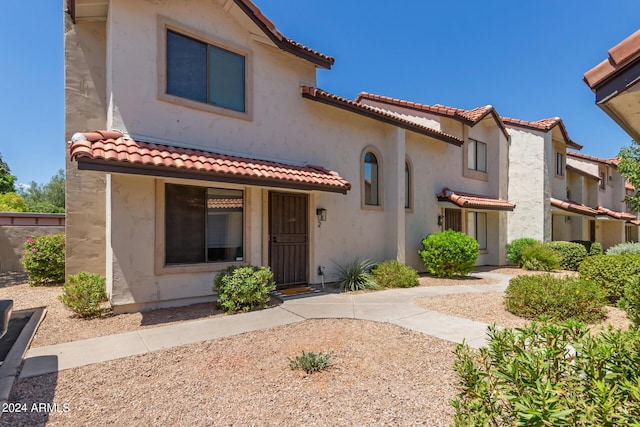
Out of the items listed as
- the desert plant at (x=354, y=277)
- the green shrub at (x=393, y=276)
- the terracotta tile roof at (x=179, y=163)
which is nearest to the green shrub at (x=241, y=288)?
the terracotta tile roof at (x=179, y=163)

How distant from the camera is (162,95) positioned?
7.98 metres

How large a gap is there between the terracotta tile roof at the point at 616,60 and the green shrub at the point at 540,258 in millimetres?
15090

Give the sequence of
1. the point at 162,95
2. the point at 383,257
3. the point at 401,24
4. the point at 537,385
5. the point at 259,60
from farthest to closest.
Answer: the point at 401,24
the point at 383,257
the point at 259,60
the point at 162,95
the point at 537,385

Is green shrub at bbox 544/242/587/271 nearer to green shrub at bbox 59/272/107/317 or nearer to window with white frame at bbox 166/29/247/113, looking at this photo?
window with white frame at bbox 166/29/247/113

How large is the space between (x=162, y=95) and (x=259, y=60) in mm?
3204

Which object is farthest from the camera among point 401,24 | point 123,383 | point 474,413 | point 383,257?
point 401,24

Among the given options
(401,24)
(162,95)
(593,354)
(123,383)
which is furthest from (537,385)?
(401,24)

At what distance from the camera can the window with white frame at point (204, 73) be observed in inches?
326

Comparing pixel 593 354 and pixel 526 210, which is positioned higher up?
pixel 526 210

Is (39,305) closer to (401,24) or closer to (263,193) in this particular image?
(263,193)

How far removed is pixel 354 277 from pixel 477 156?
11.3 m

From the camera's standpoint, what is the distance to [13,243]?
523 inches

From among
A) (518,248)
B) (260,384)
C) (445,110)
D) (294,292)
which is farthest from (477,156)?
(260,384)

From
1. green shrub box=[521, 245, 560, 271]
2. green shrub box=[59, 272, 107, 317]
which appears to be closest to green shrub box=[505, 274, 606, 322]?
green shrub box=[521, 245, 560, 271]
